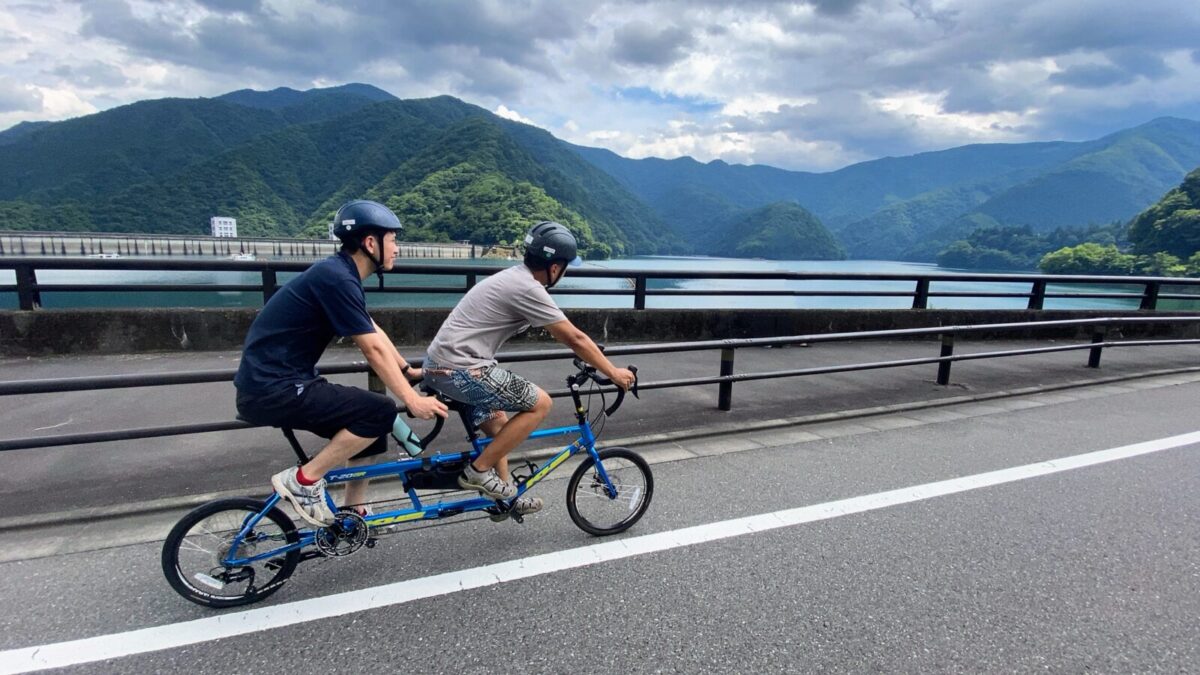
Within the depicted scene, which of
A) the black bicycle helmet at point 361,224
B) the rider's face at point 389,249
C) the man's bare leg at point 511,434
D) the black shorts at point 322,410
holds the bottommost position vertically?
the man's bare leg at point 511,434

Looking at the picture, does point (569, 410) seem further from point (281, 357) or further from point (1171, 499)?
point (1171, 499)

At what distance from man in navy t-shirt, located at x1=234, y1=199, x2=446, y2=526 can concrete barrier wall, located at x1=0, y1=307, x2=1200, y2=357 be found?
5482 millimetres

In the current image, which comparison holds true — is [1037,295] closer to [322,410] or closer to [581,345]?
[581,345]

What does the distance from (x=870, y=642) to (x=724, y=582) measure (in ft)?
2.06

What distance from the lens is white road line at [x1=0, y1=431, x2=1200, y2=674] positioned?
80.9 inches

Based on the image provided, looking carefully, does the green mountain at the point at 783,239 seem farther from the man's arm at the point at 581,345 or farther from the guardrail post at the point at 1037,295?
the man's arm at the point at 581,345

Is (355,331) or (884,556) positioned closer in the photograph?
(355,331)

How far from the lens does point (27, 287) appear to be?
634 cm

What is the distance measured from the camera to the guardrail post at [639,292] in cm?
823

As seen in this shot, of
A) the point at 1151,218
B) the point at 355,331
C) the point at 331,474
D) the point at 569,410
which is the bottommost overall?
the point at 569,410

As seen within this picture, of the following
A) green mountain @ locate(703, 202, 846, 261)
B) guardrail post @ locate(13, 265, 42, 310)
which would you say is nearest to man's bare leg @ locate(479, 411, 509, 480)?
guardrail post @ locate(13, 265, 42, 310)

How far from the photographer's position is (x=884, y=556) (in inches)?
112

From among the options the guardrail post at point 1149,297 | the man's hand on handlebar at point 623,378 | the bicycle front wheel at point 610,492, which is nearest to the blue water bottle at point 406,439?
the bicycle front wheel at point 610,492

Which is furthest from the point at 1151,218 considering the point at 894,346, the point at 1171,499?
the point at 1171,499
